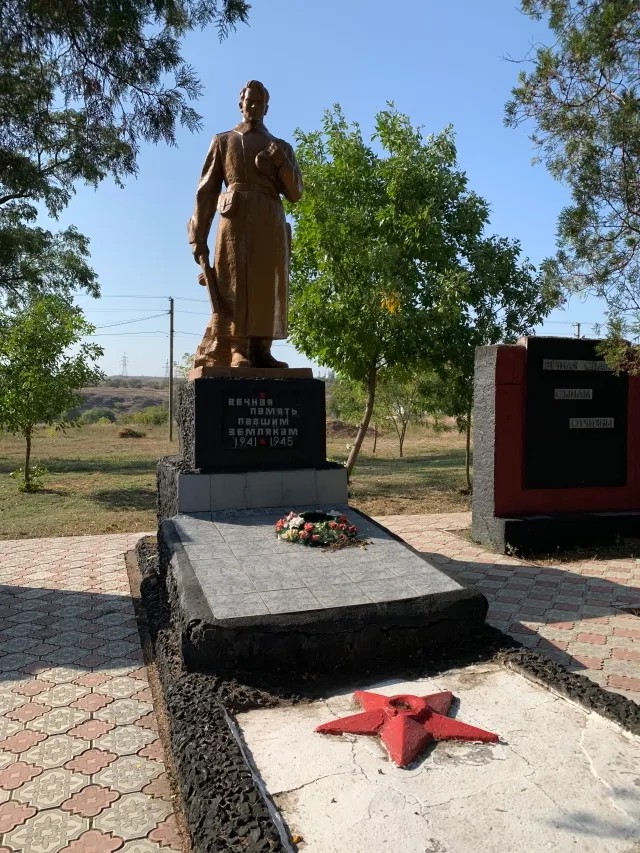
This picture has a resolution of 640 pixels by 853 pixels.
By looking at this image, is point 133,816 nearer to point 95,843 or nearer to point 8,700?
point 95,843

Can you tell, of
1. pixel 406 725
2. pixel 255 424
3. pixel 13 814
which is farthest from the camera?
pixel 255 424

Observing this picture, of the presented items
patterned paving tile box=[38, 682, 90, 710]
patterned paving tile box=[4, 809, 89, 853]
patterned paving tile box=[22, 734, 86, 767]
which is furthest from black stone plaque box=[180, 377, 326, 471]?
patterned paving tile box=[4, 809, 89, 853]

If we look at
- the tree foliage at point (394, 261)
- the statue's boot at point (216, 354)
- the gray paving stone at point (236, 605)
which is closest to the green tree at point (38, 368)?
the tree foliage at point (394, 261)

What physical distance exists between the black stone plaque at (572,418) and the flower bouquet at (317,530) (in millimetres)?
2839

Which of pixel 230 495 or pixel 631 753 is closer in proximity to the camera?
pixel 631 753

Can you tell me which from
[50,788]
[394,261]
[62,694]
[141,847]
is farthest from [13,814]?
[394,261]

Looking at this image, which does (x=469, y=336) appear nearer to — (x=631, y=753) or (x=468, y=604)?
(x=468, y=604)

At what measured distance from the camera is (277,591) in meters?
3.29

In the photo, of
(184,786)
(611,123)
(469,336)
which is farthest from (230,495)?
(469,336)

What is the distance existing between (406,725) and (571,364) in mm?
4851

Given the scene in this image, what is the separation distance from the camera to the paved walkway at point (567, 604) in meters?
3.52

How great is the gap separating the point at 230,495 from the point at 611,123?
3.42 m

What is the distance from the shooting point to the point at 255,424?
4.91m

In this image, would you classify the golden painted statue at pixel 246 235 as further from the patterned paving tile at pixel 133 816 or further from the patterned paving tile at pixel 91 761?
the patterned paving tile at pixel 133 816
